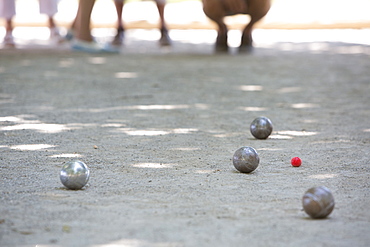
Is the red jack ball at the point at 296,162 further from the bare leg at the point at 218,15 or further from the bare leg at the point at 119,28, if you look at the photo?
the bare leg at the point at 119,28

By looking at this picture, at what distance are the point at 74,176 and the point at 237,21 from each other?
18.0 metres

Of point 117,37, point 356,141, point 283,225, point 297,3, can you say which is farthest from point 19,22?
point 283,225

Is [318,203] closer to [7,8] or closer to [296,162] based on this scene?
[296,162]

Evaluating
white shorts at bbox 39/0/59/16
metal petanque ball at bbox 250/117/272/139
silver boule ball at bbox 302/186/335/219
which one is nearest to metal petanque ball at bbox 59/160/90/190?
silver boule ball at bbox 302/186/335/219

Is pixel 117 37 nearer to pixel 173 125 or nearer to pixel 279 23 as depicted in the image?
pixel 279 23

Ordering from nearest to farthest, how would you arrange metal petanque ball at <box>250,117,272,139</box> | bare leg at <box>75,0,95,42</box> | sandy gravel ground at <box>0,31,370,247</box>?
sandy gravel ground at <box>0,31,370,247</box> → metal petanque ball at <box>250,117,272,139</box> → bare leg at <box>75,0,95,42</box>

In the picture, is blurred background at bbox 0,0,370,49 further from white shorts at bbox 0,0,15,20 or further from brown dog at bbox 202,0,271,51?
brown dog at bbox 202,0,271,51

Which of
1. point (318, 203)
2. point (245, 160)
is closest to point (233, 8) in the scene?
point (245, 160)

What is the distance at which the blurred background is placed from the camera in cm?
1728

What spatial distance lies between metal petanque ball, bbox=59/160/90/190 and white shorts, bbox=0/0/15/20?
10401 mm

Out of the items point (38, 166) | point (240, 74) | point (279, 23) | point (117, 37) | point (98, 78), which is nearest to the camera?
point (38, 166)

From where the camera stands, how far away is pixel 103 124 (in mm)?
5531

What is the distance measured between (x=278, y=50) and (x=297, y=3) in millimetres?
11979

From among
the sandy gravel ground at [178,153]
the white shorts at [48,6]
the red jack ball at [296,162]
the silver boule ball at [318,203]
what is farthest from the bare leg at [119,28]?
the silver boule ball at [318,203]
